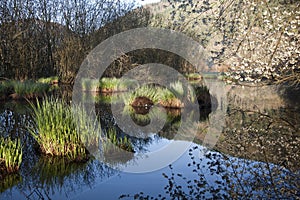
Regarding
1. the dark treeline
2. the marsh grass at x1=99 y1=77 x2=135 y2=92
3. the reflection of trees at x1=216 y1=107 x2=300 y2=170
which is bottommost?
the reflection of trees at x1=216 y1=107 x2=300 y2=170

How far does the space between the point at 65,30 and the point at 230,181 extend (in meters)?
17.5

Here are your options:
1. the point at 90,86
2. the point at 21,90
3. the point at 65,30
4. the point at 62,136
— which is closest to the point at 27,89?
the point at 21,90

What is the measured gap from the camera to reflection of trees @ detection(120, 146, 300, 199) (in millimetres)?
3580

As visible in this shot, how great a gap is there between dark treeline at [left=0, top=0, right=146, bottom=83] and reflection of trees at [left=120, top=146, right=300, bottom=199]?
582 inches

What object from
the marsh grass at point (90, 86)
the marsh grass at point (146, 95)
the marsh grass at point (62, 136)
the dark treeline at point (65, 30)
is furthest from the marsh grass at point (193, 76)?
the marsh grass at point (62, 136)

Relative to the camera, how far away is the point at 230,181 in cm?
399

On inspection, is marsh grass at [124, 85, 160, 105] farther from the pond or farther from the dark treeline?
the dark treeline

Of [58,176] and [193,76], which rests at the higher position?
[193,76]

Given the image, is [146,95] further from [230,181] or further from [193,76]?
[193,76]

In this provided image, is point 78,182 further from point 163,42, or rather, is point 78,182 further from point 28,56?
point 163,42

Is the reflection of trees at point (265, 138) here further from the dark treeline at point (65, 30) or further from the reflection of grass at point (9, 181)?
the dark treeline at point (65, 30)

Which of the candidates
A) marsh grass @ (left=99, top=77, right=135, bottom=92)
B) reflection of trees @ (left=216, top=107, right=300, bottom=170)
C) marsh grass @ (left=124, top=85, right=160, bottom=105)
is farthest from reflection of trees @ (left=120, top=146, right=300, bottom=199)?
marsh grass @ (left=99, top=77, right=135, bottom=92)

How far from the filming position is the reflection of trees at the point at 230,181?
11.7 ft

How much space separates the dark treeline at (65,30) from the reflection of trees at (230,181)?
1479cm
